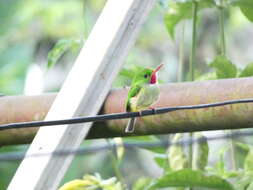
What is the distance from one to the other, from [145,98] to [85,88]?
0.56 feet

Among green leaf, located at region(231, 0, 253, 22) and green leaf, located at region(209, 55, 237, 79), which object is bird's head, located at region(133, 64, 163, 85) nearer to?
green leaf, located at region(209, 55, 237, 79)

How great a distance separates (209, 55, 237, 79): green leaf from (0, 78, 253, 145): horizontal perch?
280mm

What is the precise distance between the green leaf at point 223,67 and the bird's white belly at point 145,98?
8.3 inches

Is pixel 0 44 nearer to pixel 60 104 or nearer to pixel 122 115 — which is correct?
pixel 60 104

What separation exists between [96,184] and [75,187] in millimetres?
59

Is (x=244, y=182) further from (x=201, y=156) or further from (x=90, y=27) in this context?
(x=90, y=27)

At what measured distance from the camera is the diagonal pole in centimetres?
151

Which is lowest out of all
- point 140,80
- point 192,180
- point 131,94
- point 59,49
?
point 192,180

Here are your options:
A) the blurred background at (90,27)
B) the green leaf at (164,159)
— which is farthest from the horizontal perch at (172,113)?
the blurred background at (90,27)

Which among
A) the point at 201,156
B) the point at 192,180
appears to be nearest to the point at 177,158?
the point at 201,156

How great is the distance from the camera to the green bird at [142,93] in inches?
60.6

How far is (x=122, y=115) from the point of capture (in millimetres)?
1241

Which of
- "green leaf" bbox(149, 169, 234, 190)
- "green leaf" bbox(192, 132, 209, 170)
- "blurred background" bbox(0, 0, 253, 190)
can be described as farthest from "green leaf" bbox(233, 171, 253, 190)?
"blurred background" bbox(0, 0, 253, 190)

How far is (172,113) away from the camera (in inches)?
57.9
